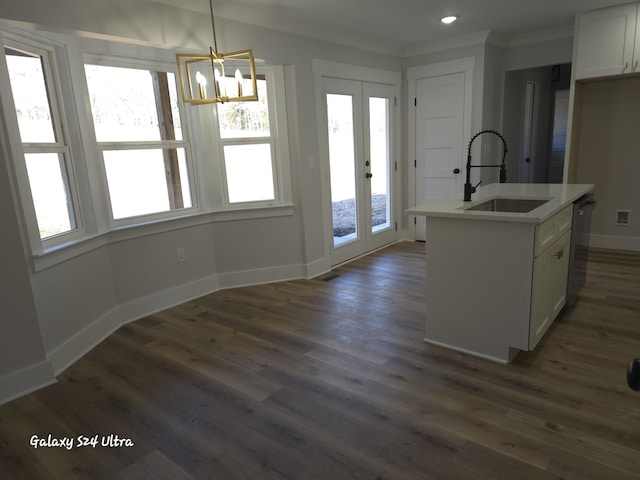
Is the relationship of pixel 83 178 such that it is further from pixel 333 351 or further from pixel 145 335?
pixel 333 351

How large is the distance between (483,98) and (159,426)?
4.61m

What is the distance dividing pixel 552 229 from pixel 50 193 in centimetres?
328

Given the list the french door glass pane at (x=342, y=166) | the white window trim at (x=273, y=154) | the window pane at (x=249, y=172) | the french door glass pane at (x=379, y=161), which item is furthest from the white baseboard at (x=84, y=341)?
the french door glass pane at (x=379, y=161)

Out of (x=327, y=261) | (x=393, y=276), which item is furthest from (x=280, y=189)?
(x=393, y=276)

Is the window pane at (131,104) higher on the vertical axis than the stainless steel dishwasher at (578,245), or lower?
higher

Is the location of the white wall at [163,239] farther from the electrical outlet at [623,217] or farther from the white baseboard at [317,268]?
the electrical outlet at [623,217]

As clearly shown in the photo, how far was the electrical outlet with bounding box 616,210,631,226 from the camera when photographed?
4.73 metres

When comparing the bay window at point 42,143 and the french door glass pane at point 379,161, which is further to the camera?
the french door glass pane at point 379,161

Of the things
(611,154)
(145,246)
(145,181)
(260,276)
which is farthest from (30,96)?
(611,154)

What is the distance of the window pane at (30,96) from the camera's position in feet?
8.54

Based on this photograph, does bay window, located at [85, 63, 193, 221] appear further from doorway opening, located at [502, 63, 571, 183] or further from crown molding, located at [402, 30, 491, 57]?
doorway opening, located at [502, 63, 571, 183]

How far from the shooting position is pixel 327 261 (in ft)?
15.0

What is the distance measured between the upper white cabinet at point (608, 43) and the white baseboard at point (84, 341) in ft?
16.4

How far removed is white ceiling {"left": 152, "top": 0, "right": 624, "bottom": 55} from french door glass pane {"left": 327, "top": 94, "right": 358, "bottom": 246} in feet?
2.25
